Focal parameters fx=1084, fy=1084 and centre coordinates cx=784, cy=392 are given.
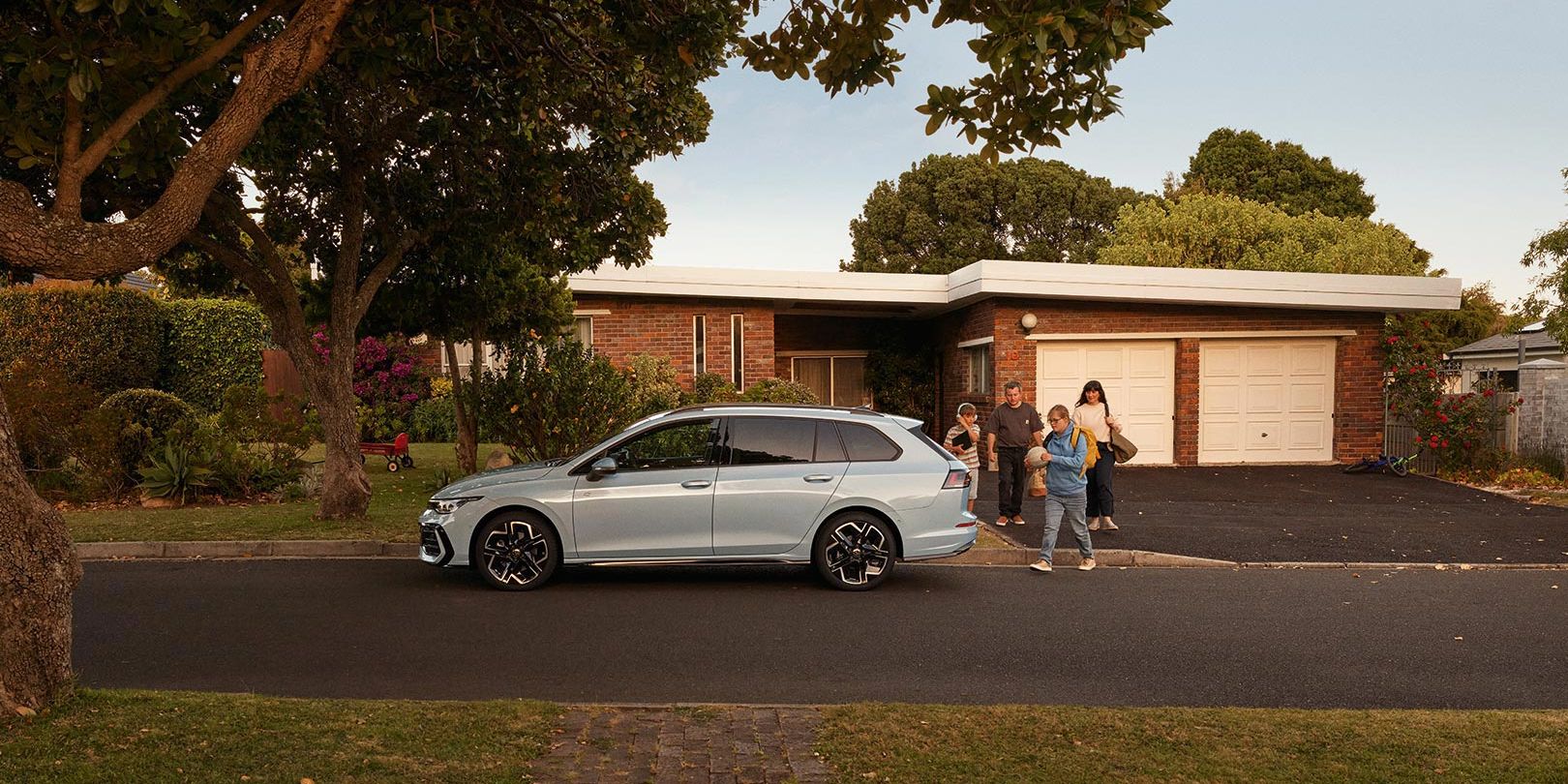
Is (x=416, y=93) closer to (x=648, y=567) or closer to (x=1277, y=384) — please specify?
(x=648, y=567)

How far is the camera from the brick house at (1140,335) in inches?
715

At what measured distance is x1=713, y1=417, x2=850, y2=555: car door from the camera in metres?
8.76

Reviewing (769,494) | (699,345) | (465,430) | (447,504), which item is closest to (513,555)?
(447,504)

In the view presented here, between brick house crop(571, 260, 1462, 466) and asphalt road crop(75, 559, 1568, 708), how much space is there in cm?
886

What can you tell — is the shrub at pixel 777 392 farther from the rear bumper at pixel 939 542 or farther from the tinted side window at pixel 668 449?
the rear bumper at pixel 939 542

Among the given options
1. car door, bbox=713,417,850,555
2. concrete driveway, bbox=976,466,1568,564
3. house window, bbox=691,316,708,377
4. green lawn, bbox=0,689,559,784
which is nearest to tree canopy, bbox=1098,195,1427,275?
concrete driveway, bbox=976,466,1568,564

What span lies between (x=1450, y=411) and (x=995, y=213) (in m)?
31.1

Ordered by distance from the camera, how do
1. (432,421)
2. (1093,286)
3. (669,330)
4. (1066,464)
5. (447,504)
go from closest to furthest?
(447,504)
(1066,464)
(1093,286)
(669,330)
(432,421)

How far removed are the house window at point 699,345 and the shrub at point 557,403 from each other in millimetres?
6442

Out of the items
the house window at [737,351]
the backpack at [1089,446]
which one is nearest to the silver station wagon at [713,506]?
the backpack at [1089,446]

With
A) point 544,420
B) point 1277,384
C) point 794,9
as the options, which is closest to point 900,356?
point 1277,384

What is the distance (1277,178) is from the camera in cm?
4759

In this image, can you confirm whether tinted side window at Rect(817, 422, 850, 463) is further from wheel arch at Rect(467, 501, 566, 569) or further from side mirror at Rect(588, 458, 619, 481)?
wheel arch at Rect(467, 501, 566, 569)

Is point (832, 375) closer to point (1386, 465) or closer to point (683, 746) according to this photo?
point (1386, 465)
